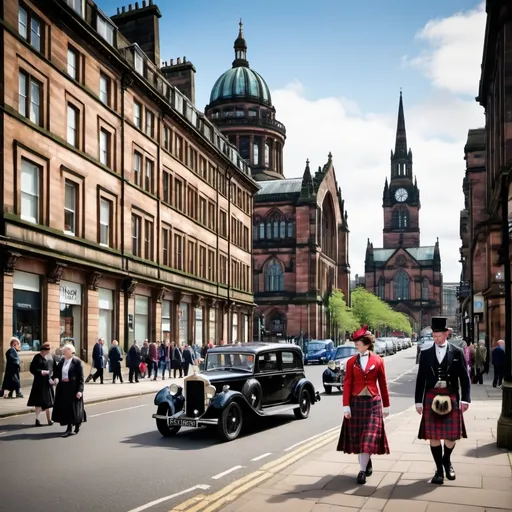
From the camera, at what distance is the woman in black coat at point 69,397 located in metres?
12.9

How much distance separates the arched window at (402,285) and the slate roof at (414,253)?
4527 mm

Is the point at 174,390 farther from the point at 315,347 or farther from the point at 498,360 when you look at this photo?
the point at 315,347

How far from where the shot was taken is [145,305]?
35062 millimetres

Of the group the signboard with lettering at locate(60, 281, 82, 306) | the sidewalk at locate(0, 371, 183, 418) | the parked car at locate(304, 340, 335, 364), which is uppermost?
the signboard with lettering at locate(60, 281, 82, 306)

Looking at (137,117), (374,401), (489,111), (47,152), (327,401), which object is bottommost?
(327,401)

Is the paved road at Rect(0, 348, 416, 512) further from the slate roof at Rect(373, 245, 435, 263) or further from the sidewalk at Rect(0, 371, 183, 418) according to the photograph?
the slate roof at Rect(373, 245, 435, 263)

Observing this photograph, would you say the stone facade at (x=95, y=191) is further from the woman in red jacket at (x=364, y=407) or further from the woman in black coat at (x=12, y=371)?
the woman in red jacket at (x=364, y=407)

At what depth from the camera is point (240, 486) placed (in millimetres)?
8406

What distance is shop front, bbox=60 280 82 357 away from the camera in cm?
2648

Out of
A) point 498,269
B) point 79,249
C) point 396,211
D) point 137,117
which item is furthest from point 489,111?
point 396,211

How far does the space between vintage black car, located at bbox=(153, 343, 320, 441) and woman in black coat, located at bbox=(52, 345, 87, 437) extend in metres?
1.52

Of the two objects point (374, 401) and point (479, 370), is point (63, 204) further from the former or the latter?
point (374, 401)

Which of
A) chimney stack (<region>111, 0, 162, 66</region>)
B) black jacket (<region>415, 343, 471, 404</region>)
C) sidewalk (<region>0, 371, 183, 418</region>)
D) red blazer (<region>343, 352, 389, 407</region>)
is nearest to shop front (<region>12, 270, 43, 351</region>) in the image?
sidewalk (<region>0, 371, 183, 418</region>)

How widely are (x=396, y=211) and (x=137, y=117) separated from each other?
439ft
